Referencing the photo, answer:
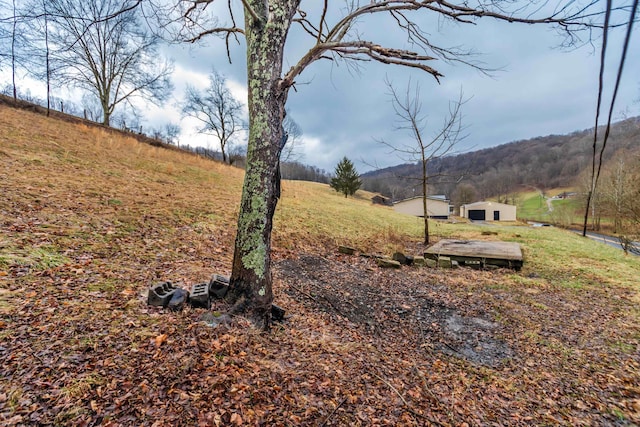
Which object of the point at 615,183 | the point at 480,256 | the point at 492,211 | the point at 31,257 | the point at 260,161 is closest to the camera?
the point at 260,161

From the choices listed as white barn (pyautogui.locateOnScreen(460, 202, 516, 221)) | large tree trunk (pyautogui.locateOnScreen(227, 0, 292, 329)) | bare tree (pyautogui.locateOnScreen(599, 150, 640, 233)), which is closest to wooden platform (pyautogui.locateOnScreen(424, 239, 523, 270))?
large tree trunk (pyautogui.locateOnScreen(227, 0, 292, 329))

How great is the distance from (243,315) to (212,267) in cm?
188

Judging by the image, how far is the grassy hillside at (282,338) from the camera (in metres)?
1.79

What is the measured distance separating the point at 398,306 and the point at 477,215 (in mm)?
48931

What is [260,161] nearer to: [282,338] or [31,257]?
[282,338]

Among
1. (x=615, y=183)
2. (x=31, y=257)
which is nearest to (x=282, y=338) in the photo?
(x=31, y=257)

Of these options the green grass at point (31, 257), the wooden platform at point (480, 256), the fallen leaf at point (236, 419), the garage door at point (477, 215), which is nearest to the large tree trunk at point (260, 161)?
the fallen leaf at point (236, 419)

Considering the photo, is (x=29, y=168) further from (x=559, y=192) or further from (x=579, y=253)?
(x=559, y=192)

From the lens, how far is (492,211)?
44.3 metres

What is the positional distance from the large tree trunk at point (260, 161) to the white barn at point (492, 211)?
165 ft

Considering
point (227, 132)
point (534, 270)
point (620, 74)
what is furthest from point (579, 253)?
point (227, 132)

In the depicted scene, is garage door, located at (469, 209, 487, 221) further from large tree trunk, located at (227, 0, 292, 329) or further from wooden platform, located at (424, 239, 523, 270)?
large tree trunk, located at (227, 0, 292, 329)

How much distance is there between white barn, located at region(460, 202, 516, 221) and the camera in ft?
142

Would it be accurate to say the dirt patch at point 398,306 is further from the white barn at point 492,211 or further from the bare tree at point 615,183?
the white barn at point 492,211
